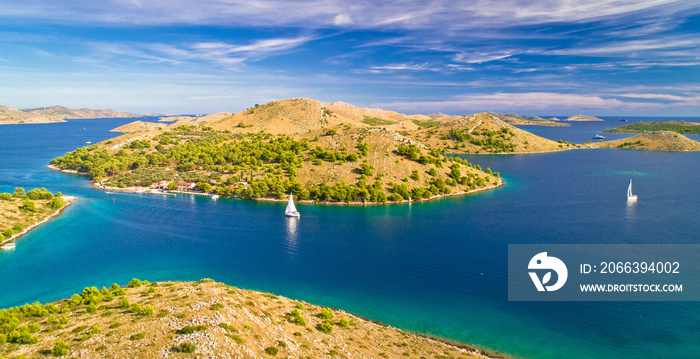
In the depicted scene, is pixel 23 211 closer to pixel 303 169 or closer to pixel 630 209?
pixel 303 169

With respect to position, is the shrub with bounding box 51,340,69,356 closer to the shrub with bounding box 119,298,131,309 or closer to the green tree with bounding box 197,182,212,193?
the shrub with bounding box 119,298,131,309

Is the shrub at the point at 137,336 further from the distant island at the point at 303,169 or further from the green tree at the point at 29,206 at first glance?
the green tree at the point at 29,206

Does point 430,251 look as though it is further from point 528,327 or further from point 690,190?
point 690,190

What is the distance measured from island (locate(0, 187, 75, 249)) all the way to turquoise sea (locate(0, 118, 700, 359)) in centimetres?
260

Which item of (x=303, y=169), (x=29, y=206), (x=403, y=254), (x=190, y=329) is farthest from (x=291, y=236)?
(x=29, y=206)

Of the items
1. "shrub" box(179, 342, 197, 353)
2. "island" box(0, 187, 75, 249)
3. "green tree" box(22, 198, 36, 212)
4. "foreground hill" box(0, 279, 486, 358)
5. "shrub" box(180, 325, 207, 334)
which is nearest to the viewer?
"shrub" box(179, 342, 197, 353)

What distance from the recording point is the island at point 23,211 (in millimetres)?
75963

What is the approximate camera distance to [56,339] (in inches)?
1299

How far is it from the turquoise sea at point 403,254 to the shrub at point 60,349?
26.5 metres

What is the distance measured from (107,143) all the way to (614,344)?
225 metres

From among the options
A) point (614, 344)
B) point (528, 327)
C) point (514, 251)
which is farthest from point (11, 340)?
point (514, 251)

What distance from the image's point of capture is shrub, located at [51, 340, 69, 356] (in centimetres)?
→ 3036

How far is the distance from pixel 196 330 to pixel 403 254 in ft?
139

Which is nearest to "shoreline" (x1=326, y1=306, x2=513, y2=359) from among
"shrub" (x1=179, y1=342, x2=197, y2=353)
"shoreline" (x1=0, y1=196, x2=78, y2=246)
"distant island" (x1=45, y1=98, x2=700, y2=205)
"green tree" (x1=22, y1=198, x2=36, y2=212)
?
"shrub" (x1=179, y1=342, x2=197, y2=353)
